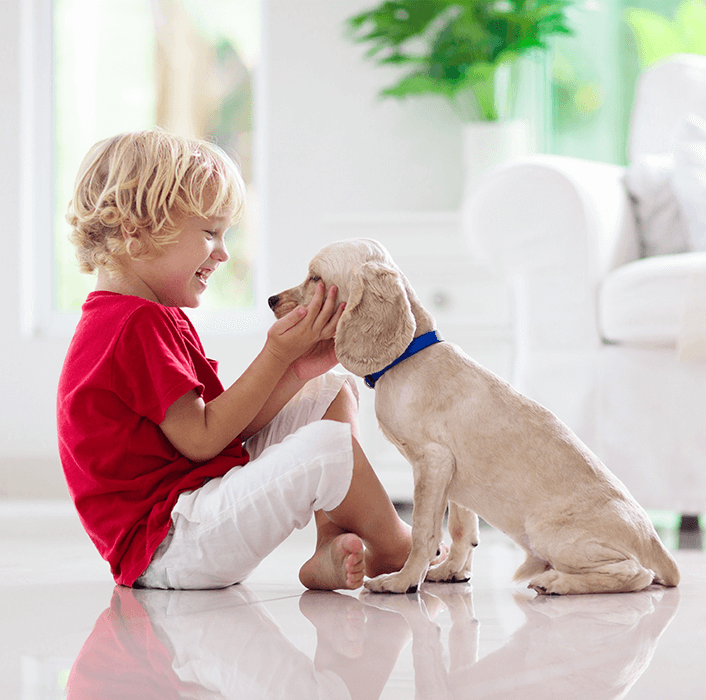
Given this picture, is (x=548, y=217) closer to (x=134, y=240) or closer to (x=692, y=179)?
(x=692, y=179)

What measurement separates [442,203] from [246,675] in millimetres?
2638

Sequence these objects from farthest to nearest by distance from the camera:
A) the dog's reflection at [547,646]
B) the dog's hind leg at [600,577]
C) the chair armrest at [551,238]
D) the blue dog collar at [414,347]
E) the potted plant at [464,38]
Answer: the potted plant at [464,38]
the chair armrest at [551,238]
the blue dog collar at [414,347]
the dog's hind leg at [600,577]
the dog's reflection at [547,646]

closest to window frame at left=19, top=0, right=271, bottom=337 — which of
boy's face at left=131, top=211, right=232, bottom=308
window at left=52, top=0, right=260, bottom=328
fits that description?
window at left=52, top=0, right=260, bottom=328

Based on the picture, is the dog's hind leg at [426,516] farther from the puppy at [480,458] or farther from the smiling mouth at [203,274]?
the smiling mouth at [203,274]

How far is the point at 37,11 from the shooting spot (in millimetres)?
3621

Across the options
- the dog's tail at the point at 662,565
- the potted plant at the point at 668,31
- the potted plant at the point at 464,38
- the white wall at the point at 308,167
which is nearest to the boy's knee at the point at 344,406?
the dog's tail at the point at 662,565

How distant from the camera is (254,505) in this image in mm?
1239

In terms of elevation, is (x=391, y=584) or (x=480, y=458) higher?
(x=480, y=458)

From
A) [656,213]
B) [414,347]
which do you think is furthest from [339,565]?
[656,213]

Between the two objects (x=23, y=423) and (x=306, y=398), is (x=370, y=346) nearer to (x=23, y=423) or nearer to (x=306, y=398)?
(x=306, y=398)

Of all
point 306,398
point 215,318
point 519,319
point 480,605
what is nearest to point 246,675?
point 480,605

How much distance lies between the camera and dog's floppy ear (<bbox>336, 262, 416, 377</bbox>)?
1.29m

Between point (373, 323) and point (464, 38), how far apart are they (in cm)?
195

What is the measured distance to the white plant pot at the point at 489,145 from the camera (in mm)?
2895
